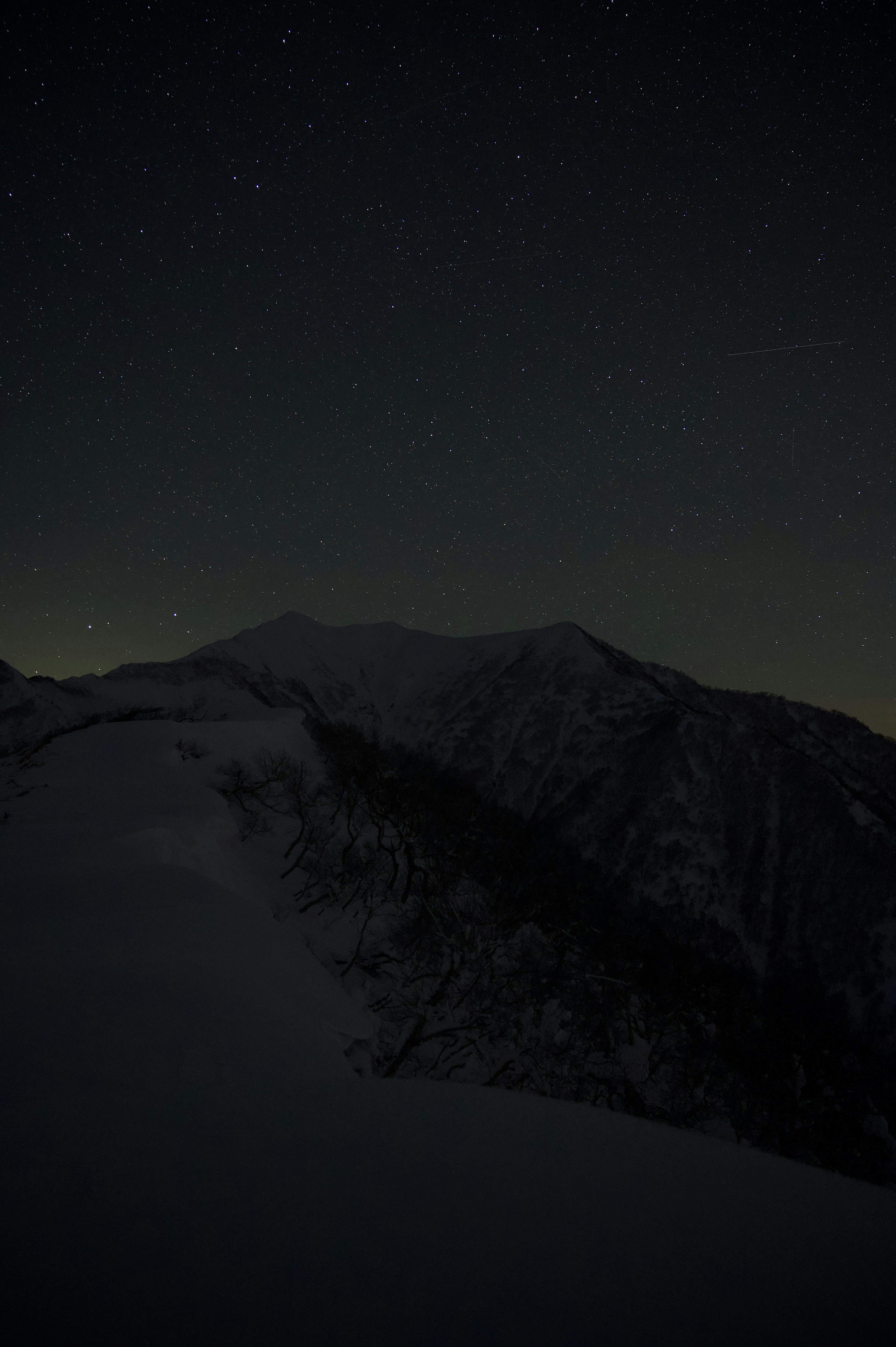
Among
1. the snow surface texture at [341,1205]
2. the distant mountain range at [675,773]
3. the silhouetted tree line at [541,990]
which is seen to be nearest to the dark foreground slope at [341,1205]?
the snow surface texture at [341,1205]

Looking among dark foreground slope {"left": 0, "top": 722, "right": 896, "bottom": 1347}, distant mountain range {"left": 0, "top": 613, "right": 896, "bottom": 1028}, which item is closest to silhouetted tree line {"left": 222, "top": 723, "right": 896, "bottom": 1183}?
dark foreground slope {"left": 0, "top": 722, "right": 896, "bottom": 1347}

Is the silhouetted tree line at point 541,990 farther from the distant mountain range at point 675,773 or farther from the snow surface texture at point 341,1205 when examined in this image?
the distant mountain range at point 675,773

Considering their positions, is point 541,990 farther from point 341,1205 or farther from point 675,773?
point 675,773

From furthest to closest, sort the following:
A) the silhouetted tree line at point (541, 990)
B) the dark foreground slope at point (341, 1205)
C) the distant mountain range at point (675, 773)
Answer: the distant mountain range at point (675, 773), the silhouetted tree line at point (541, 990), the dark foreground slope at point (341, 1205)

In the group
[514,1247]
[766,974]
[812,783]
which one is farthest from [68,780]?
[812,783]

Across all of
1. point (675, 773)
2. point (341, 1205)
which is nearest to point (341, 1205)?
point (341, 1205)

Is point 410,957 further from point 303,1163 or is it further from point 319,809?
point 303,1163
